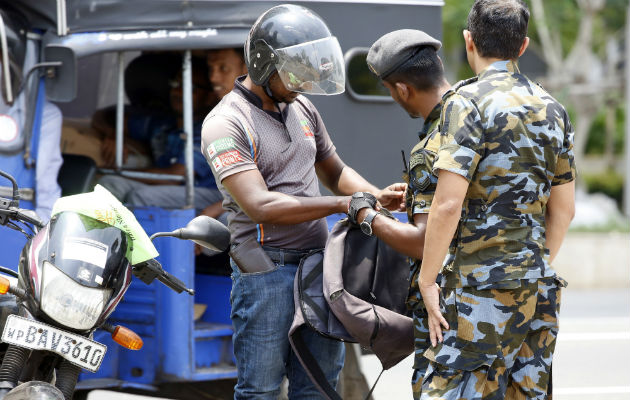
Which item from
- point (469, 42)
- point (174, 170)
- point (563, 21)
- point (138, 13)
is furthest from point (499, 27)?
point (563, 21)

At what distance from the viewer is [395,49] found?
3293 mm

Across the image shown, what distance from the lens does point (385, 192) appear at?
143 inches

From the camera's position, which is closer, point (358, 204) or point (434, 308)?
point (434, 308)

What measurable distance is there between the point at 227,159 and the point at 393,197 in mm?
741

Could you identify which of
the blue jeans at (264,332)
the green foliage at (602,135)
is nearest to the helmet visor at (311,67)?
the blue jeans at (264,332)

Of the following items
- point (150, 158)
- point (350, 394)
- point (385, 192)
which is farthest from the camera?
point (150, 158)

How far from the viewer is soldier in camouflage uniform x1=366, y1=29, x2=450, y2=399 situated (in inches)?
126

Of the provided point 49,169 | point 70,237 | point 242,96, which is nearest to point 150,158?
point 49,169

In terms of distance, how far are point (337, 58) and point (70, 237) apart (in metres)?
1.23

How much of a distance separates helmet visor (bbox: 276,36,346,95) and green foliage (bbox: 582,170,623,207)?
18.6 m

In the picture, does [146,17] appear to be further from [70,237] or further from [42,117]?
[70,237]

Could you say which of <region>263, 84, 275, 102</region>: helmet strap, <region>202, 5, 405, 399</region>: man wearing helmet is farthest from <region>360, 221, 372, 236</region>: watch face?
<region>263, 84, 275, 102</region>: helmet strap

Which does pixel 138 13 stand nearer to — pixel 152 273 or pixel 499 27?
pixel 152 273

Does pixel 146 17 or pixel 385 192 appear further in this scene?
pixel 146 17
